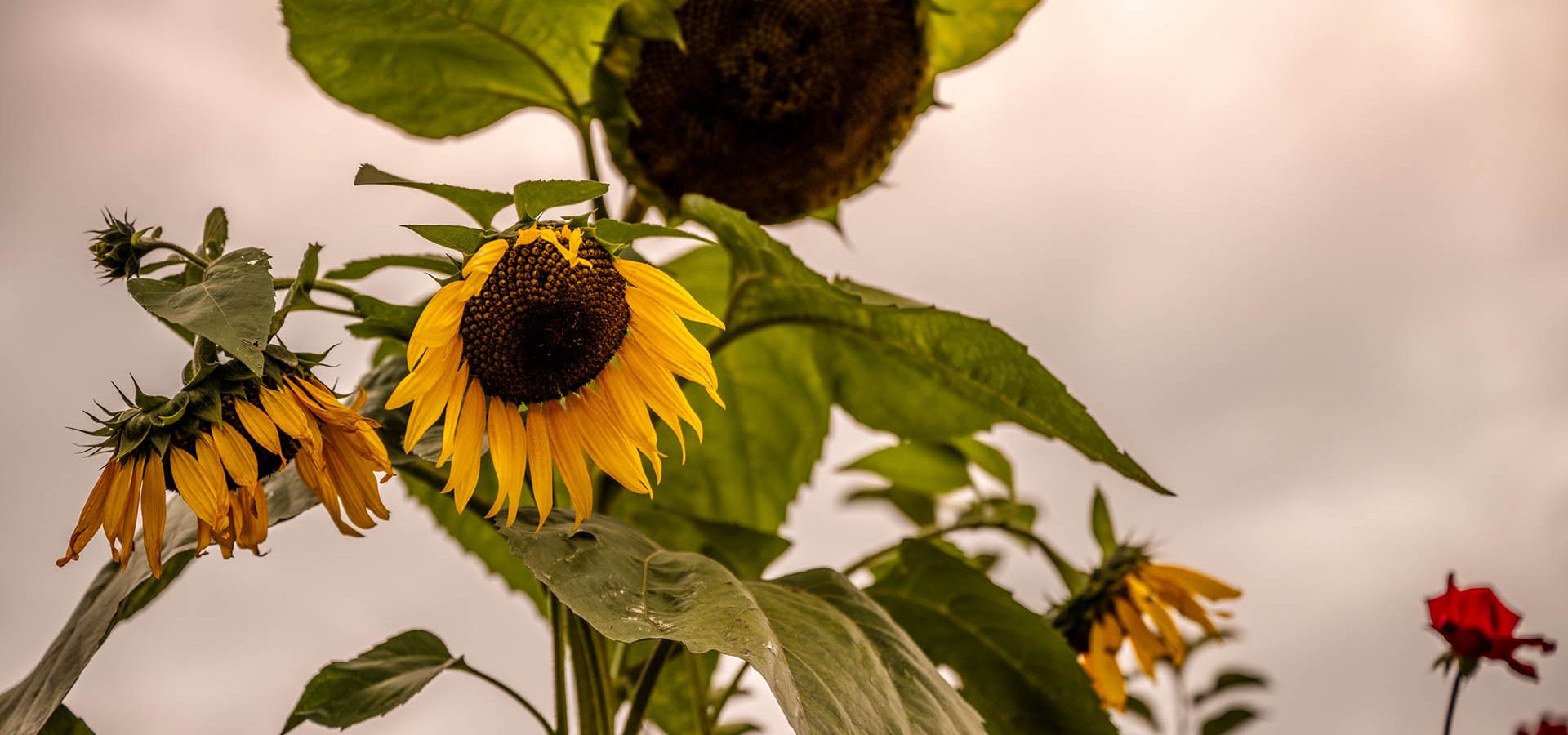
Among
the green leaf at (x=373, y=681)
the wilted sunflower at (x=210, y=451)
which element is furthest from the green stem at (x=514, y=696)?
the wilted sunflower at (x=210, y=451)

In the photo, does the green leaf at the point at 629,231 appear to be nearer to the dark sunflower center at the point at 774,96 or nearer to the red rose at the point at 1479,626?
the dark sunflower center at the point at 774,96

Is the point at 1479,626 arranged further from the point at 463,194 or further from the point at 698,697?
the point at 463,194

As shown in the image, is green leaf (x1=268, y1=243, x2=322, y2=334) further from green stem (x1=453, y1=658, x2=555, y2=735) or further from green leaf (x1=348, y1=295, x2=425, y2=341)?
green stem (x1=453, y1=658, x2=555, y2=735)

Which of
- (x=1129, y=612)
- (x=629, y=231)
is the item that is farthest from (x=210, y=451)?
(x=1129, y=612)

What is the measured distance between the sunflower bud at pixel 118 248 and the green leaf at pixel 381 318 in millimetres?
89

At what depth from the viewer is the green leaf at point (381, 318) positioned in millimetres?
552

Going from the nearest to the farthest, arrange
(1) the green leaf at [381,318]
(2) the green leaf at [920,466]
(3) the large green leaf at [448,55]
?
(1) the green leaf at [381,318]
(3) the large green leaf at [448,55]
(2) the green leaf at [920,466]

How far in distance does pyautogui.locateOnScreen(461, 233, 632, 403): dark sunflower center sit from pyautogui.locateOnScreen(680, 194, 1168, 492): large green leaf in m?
0.12

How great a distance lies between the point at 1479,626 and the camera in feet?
2.38

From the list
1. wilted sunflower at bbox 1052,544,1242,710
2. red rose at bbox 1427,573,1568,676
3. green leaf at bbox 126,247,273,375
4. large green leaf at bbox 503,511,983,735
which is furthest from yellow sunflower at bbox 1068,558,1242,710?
green leaf at bbox 126,247,273,375

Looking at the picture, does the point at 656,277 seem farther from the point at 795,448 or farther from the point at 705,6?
the point at 795,448

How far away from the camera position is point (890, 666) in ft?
1.89

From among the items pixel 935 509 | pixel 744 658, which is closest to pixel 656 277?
pixel 744 658

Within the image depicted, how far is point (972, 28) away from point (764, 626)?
459mm
